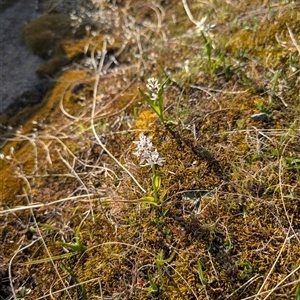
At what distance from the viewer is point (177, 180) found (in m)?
2.14

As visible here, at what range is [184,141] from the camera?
2307 mm

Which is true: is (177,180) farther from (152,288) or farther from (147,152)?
(152,288)

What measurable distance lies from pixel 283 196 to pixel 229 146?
0.41m

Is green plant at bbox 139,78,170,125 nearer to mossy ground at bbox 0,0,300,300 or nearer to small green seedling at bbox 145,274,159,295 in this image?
mossy ground at bbox 0,0,300,300

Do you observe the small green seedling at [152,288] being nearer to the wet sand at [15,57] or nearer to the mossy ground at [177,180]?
the mossy ground at [177,180]

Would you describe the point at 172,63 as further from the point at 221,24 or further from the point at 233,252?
the point at 233,252

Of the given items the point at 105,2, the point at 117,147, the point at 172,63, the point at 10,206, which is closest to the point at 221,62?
the point at 172,63

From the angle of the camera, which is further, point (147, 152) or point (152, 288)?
point (147, 152)

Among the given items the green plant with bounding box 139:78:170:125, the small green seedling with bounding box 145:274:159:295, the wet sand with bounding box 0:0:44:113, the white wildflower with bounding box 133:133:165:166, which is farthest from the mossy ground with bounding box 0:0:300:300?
the wet sand with bounding box 0:0:44:113

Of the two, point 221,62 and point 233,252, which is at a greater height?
point 221,62

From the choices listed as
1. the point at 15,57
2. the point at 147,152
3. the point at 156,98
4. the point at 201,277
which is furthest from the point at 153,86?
the point at 15,57

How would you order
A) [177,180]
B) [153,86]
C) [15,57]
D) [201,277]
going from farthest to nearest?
[15,57] < [153,86] < [177,180] < [201,277]

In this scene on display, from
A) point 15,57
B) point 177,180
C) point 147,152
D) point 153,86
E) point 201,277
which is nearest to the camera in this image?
point 201,277

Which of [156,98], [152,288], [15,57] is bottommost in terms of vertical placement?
[152,288]
